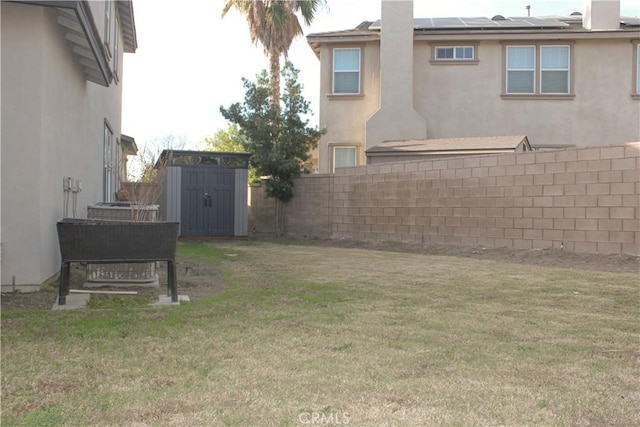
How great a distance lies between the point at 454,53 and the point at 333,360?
17662 mm

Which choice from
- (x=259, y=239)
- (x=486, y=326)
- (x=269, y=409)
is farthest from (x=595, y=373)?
(x=259, y=239)

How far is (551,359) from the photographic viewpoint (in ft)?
15.3

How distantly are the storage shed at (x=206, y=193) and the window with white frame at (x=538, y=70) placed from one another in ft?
29.7

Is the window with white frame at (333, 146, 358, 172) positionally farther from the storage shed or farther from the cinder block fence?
the storage shed

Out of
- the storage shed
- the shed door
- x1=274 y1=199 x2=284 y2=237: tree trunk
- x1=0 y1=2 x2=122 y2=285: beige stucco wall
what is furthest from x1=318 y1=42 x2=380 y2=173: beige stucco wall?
x1=0 y1=2 x2=122 y2=285: beige stucco wall

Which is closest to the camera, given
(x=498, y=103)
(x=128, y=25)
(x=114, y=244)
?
(x=114, y=244)

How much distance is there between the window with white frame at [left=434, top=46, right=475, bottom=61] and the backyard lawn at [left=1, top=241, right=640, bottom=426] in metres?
13.7

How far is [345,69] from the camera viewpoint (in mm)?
21047

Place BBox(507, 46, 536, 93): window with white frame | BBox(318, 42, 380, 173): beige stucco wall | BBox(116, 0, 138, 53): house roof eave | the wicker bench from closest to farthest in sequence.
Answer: the wicker bench → BBox(116, 0, 138, 53): house roof eave → BBox(507, 46, 536, 93): window with white frame → BBox(318, 42, 380, 173): beige stucco wall

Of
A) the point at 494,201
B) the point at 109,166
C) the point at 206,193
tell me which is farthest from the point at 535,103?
the point at 109,166

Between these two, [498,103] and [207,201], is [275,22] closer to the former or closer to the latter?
[207,201]

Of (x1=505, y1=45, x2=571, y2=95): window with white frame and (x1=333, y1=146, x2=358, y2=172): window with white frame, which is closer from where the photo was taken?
(x1=505, y1=45, x2=571, y2=95): window with white frame

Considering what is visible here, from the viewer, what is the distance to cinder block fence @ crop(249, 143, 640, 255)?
1100 cm

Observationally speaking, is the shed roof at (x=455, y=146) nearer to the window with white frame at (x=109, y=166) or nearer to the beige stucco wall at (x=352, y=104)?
the beige stucco wall at (x=352, y=104)
